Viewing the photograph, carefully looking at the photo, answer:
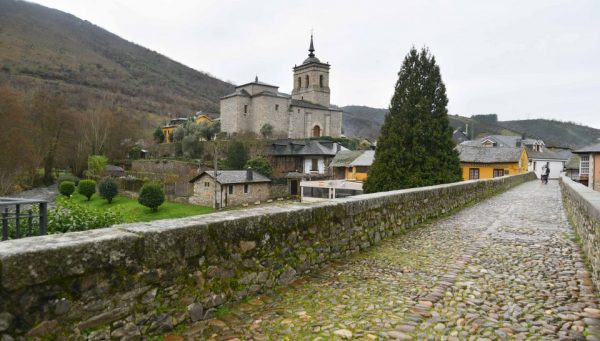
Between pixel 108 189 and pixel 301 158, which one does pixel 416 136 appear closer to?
pixel 301 158

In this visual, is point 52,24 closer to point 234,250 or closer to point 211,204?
point 211,204

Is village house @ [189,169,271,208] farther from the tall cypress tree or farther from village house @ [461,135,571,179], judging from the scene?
village house @ [461,135,571,179]

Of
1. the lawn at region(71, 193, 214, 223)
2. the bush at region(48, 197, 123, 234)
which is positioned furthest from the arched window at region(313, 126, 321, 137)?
the bush at region(48, 197, 123, 234)

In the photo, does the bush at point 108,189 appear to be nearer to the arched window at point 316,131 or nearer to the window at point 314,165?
the window at point 314,165

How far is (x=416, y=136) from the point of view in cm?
1880

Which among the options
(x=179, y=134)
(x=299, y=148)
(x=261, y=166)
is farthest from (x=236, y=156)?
(x=179, y=134)

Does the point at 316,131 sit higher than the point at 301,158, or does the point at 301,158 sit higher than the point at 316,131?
the point at 316,131

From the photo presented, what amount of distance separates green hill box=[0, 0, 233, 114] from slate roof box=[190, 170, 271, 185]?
187 feet

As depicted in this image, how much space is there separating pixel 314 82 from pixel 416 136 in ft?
190

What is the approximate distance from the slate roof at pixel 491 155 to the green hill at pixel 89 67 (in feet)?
251

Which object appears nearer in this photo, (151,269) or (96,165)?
(151,269)

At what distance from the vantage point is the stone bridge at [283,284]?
8.45 feet

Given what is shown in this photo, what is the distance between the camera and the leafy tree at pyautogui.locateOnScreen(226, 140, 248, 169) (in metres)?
48.0

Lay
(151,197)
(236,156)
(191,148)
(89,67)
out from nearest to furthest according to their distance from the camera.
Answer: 1. (151,197)
2. (236,156)
3. (191,148)
4. (89,67)
